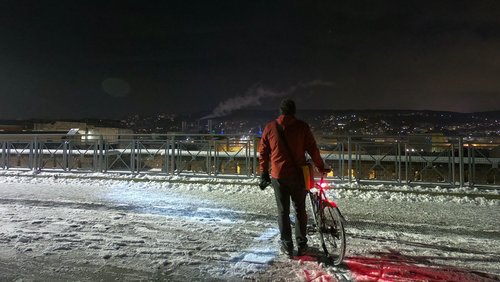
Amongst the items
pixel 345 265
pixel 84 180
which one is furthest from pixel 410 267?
pixel 84 180

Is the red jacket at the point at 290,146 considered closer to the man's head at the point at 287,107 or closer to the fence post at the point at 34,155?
the man's head at the point at 287,107

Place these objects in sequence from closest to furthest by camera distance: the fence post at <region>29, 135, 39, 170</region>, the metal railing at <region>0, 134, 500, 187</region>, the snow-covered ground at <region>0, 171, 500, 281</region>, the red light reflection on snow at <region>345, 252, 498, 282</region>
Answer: the red light reflection on snow at <region>345, 252, 498, 282</region> < the snow-covered ground at <region>0, 171, 500, 281</region> < the metal railing at <region>0, 134, 500, 187</region> < the fence post at <region>29, 135, 39, 170</region>

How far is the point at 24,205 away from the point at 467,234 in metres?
8.51

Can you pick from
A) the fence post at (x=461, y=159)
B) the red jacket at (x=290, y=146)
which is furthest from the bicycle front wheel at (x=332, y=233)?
the fence post at (x=461, y=159)

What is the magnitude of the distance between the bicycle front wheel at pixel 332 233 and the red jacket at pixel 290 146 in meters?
0.56

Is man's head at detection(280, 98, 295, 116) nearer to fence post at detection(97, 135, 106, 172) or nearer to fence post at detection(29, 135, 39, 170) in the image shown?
fence post at detection(97, 135, 106, 172)

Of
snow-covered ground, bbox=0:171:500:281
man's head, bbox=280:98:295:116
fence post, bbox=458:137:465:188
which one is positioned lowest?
snow-covered ground, bbox=0:171:500:281

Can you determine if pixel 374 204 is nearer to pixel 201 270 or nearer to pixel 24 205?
pixel 201 270

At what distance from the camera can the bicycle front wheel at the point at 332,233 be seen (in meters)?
4.33

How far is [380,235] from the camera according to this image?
5680 mm

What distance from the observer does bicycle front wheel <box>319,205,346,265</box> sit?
433 centimetres

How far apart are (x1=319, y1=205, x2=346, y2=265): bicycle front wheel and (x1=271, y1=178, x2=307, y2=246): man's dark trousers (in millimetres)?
243

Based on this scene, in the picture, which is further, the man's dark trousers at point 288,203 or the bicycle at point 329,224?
the man's dark trousers at point 288,203

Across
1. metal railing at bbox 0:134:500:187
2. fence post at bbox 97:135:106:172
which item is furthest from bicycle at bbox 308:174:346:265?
fence post at bbox 97:135:106:172
